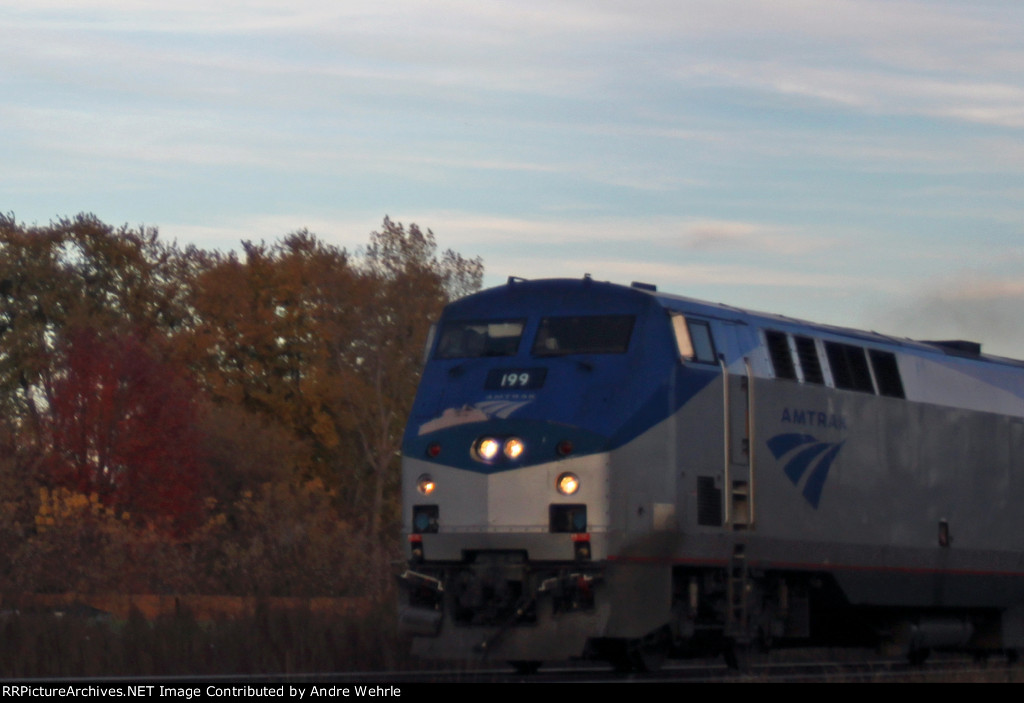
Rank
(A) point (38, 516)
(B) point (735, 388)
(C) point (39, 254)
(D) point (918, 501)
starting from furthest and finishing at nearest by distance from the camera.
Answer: (C) point (39, 254), (A) point (38, 516), (D) point (918, 501), (B) point (735, 388)

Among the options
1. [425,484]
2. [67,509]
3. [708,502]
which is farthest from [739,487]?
[67,509]

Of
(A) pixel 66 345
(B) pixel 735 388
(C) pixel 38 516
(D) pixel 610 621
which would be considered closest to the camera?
(D) pixel 610 621

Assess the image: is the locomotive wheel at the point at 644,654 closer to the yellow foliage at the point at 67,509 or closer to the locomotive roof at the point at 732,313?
the locomotive roof at the point at 732,313

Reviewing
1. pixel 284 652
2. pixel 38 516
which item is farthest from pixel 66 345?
pixel 284 652

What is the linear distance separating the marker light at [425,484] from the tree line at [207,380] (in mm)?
19432

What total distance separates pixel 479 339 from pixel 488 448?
1.71 meters

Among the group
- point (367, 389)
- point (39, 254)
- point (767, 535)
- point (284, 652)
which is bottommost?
point (284, 652)

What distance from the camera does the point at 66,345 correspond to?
48.0 metres

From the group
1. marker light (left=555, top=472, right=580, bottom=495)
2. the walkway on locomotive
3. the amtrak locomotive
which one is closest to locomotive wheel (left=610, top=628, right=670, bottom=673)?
the amtrak locomotive

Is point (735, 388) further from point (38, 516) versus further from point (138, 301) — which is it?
point (138, 301)

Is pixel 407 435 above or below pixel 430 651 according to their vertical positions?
above

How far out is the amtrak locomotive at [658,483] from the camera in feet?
52.6

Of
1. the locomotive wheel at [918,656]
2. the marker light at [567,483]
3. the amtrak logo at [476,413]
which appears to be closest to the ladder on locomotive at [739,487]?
the marker light at [567,483]

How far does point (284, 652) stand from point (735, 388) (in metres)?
5.85
